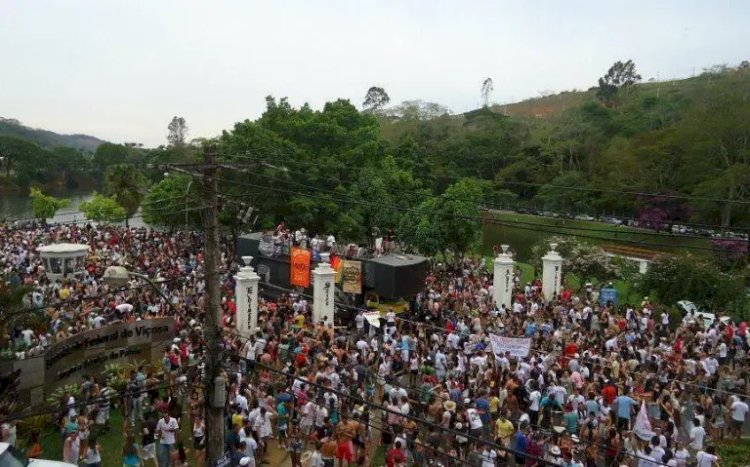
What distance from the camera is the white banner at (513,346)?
48.8ft

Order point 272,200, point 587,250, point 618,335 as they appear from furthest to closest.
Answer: point 272,200 → point 587,250 → point 618,335

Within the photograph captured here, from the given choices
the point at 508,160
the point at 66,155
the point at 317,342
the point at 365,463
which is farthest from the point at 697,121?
the point at 66,155

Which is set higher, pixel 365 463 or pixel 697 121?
pixel 697 121

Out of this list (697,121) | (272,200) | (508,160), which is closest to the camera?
(272,200)

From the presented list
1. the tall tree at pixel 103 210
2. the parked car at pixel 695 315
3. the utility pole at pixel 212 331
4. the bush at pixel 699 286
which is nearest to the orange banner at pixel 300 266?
the parked car at pixel 695 315

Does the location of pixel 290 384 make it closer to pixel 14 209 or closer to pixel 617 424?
pixel 617 424

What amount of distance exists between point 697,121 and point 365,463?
142 ft

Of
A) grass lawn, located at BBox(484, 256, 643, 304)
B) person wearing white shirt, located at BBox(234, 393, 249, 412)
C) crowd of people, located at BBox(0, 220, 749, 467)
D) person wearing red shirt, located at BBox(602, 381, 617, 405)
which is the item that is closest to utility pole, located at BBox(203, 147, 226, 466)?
crowd of people, located at BBox(0, 220, 749, 467)

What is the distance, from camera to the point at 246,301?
20.3 metres

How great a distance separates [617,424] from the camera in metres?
12.3

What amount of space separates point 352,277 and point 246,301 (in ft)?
12.4

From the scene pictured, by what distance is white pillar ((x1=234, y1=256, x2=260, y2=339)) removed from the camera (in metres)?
20.1

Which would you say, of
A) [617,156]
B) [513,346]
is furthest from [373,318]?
[617,156]

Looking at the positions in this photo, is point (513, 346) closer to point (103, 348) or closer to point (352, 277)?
point (352, 277)
